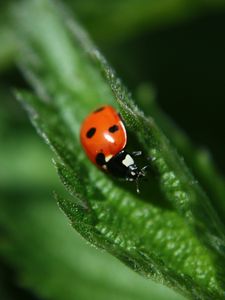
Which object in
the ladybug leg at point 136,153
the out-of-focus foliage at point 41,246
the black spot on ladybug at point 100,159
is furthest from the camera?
the out-of-focus foliage at point 41,246

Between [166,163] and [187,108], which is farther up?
[187,108]

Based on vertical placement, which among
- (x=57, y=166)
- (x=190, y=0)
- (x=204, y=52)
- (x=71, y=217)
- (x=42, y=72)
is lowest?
(x=71, y=217)

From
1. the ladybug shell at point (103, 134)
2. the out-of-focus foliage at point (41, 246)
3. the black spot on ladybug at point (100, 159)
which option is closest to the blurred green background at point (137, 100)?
the out-of-focus foliage at point (41, 246)

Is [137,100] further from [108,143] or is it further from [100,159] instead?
[100,159]

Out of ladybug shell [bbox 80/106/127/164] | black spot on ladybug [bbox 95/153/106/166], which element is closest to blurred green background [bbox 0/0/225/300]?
ladybug shell [bbox 80/106/127/164]

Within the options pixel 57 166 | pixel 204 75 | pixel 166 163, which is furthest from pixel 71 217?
pixel 204 75

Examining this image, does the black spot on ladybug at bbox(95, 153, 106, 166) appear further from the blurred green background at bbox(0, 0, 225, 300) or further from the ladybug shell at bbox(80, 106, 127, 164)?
the blurred green background at bbox(0, 0, 225, 300)

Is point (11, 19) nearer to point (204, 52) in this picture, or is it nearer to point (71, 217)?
point (204, 52)

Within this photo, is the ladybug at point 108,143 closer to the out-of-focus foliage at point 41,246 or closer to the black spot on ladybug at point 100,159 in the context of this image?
the black spot on ladybug at point 100,159

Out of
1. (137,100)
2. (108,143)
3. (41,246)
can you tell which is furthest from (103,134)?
(41,246)
